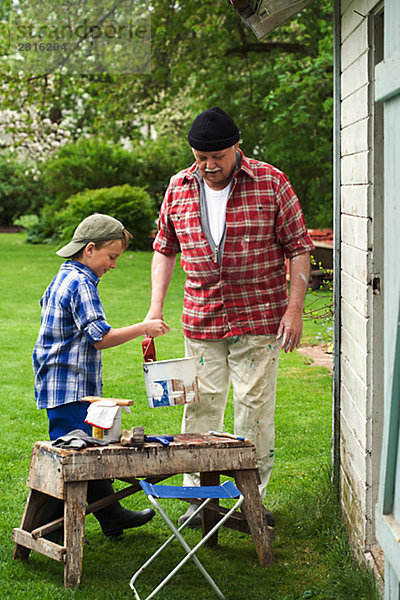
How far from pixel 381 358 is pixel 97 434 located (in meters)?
1.42

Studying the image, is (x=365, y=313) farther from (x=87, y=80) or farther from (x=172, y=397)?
(x=87, y=80)

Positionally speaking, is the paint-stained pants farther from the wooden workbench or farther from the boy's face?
the boy's face

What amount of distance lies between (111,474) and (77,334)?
A: 2.70 ft

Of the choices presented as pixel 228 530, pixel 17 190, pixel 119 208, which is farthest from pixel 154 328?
pixel 17 190

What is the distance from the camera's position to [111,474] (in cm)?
373

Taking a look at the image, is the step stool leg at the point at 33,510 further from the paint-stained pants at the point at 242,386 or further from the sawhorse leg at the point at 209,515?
the paint-stained pants at the point at 242,386

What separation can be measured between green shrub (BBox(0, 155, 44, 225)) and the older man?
25035 mm

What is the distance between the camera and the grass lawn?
382 centimetres

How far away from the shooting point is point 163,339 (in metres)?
11.0

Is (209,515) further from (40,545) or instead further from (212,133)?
(212,133)

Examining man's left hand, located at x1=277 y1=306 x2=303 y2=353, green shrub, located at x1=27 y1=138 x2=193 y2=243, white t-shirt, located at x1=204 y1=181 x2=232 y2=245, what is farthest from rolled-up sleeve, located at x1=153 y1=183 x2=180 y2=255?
green shrub, located at x1=27 y1=138 x2=193 y2=243

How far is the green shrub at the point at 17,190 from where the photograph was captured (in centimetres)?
2914

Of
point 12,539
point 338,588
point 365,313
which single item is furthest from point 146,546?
point 365,313

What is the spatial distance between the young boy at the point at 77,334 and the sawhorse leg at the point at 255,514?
2.58 ft
